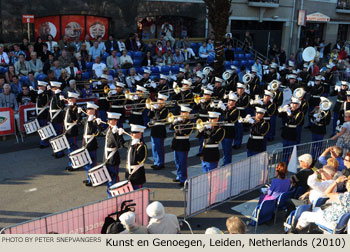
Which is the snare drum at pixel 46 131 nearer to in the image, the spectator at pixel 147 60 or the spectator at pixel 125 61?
the spectator at pixel 125 61

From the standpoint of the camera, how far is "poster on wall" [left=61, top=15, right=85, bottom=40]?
18484mm

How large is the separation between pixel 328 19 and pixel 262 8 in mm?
7680

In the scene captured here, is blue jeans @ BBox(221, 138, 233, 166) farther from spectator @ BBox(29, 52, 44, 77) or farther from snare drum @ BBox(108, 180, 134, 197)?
spectator @ BBox(29, 52, 44, 77)

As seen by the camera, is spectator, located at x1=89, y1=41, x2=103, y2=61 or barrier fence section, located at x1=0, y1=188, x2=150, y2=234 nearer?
barrier fence section, located at x1=0, y1=188, x2=150, y2=234

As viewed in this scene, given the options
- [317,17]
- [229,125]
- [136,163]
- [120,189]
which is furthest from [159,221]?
[317,17]

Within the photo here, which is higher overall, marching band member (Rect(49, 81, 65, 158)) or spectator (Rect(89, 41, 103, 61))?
spectator (Rect(89, 41, 103, 61))

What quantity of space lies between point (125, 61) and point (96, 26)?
12.2 feet

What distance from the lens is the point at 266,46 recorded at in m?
27.7

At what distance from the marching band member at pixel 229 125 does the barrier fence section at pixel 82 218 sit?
3.93 meters

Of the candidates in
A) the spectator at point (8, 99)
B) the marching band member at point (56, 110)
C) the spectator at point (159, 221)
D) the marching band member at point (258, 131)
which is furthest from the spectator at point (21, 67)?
the spectator at point (159, 221)

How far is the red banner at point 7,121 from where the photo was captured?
39.1 feet

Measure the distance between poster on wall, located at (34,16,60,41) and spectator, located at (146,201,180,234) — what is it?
14.7 m

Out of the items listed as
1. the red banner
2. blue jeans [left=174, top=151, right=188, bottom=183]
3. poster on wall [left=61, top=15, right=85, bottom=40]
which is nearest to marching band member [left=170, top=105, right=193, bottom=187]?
blue jeans [left=174, top=151, right=188, bottom=183]

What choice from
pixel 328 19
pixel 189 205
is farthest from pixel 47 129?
pixel 328 19
